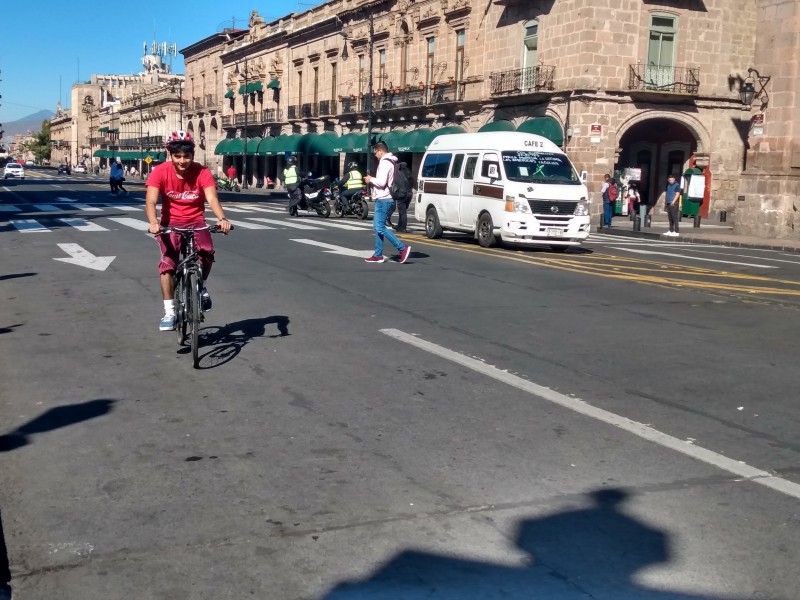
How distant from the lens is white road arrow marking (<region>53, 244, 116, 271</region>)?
1358 centimetres

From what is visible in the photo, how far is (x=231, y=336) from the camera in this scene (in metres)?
8.45

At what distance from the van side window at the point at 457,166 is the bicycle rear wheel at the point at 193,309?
1258 centimetres

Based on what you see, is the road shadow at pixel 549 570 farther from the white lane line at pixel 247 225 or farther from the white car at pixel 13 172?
the white car at pixel 13 172

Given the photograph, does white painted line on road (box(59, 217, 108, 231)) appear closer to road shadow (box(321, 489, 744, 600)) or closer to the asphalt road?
the asphalt road

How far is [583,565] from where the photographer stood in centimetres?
376

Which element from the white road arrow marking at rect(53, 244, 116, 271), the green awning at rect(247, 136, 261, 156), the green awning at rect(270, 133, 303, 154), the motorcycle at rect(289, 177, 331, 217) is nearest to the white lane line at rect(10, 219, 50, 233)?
the white road arrow marking at rect(53, 244, 116, 271)

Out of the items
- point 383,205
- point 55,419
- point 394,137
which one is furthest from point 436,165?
point 394,137

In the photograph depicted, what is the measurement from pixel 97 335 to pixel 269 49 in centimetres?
5987

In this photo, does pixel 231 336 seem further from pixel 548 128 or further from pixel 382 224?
pixel 548 128

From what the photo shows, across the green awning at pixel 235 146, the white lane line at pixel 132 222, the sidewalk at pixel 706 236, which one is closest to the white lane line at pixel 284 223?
the white lane line at pixel 132 222

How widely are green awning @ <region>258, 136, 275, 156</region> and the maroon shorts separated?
5480 cm

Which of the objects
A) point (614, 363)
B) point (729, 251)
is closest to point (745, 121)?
point (729, 251)

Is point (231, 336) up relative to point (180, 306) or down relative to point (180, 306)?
down

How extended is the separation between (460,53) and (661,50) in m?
10.4
